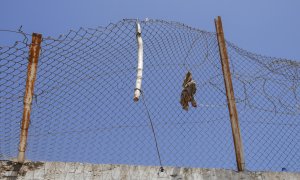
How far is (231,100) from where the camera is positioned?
410cm

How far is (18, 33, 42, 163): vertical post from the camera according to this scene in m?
3.61

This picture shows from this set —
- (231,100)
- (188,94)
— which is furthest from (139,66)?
(231,100)

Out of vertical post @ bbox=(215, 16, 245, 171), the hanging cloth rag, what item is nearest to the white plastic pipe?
the hanging cloth rag

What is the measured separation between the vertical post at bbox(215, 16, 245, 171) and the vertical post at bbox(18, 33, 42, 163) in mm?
1855

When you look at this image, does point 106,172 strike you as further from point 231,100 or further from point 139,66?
point 231,100

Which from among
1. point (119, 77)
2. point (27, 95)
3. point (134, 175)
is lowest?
point (134, 175)

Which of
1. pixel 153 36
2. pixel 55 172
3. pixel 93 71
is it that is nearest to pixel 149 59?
pixel 153 36

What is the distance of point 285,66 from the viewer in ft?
15.0

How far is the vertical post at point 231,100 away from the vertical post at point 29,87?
1.85m

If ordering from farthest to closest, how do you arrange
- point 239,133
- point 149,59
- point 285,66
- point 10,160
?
1. point 285,66
2. point 149,59
3. point 239,133
4. point 10,160

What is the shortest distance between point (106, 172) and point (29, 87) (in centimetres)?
104

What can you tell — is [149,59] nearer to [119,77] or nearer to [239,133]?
[119,77]

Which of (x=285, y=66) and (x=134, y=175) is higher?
(x=285, y=66)

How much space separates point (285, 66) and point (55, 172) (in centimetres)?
272
